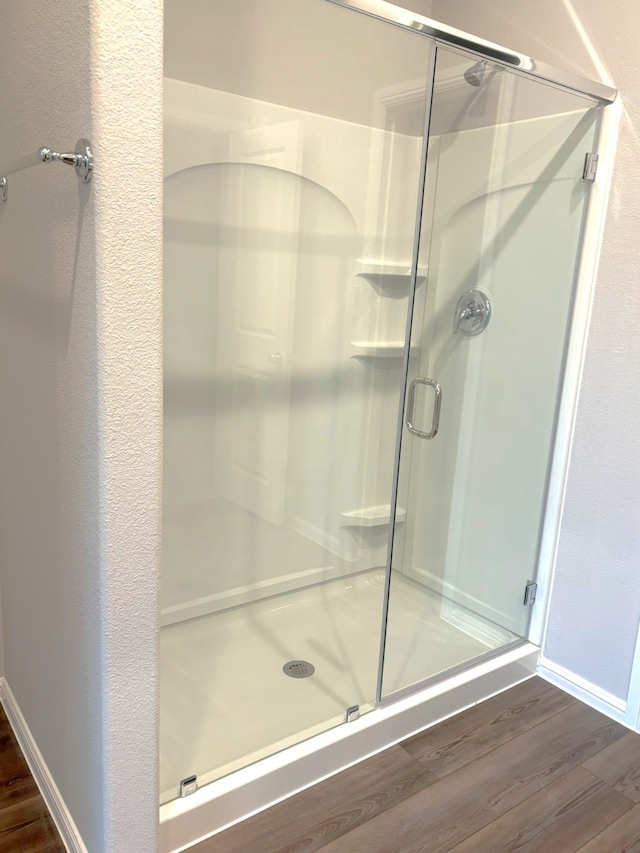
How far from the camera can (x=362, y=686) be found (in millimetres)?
2250

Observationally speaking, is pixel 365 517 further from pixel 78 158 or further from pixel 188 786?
pixel 78 158

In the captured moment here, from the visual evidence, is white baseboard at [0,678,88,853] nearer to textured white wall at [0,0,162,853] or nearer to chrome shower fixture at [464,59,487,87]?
textured white wall at [0,0,162,853]

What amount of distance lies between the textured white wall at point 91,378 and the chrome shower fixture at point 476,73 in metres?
1.24

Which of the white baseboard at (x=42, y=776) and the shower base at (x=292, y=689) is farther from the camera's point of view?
the shower base at (x=292, y=689)

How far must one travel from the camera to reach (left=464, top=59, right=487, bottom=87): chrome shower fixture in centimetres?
211

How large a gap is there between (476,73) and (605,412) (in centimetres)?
116

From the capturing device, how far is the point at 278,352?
2.69m

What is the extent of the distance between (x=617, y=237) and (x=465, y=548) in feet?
4.10

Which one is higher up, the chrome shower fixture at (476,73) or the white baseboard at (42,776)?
the chrome shower fixture at (476,73)

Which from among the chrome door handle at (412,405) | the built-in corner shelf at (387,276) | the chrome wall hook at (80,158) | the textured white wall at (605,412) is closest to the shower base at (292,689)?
the textured white wall at (605,412)

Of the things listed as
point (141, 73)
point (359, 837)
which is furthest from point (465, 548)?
point (141, 73)

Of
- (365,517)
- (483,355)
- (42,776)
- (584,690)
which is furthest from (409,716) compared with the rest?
(483,355)

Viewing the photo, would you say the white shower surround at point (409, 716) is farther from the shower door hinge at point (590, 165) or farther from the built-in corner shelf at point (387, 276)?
the built-in corner shelf at point (387, 276)

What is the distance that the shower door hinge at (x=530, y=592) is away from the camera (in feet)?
8.50
